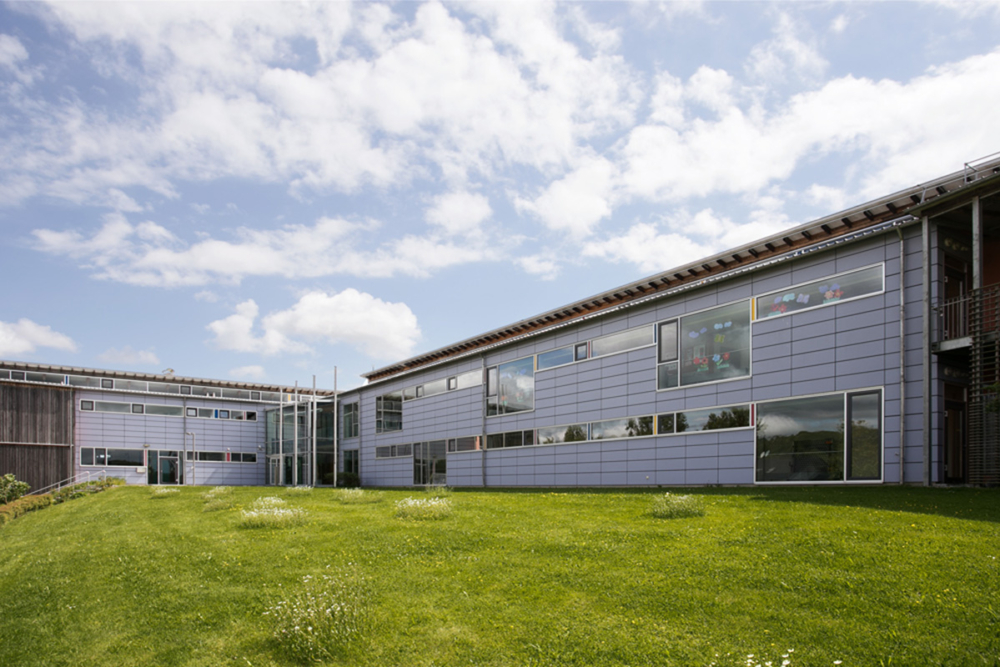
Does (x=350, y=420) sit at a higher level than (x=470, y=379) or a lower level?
lower

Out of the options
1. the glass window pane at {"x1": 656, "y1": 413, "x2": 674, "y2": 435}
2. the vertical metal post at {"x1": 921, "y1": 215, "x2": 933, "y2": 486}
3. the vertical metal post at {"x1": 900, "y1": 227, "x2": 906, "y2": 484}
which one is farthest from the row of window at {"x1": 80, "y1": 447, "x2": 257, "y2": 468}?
the vertical metal post at {"x1": 921, "y1": 215, "x2": 933, "y2": 486}

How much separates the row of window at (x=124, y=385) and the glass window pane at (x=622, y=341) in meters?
41.3

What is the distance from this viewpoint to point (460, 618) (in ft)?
26.3

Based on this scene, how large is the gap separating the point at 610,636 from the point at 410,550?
16.9 ft

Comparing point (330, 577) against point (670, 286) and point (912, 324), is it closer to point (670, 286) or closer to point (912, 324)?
point (912, 324)

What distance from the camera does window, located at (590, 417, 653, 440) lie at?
23.9 meters

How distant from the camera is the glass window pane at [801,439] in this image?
17.8 meters

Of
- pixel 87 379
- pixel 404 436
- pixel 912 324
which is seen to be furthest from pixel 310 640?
pixel 87 379

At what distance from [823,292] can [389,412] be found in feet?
101

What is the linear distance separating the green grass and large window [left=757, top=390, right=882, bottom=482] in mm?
2675

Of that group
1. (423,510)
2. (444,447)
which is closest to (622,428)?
(423,510)

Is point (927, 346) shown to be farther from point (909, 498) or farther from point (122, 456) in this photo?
point (122, 456)

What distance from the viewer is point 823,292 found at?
728 inches

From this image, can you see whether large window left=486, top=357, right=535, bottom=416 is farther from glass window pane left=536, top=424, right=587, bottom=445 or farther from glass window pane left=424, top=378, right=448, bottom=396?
glass window pane left=424, top=378, right=448, bottom=396
